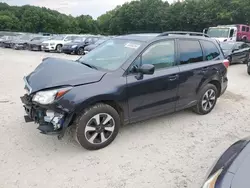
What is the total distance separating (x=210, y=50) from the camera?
4926 millimetres

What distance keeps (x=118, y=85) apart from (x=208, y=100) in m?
2.36

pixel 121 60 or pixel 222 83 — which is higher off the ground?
pixel 121 60

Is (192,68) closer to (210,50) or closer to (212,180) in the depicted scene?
(210,50)

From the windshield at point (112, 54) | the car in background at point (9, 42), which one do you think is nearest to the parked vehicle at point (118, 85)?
the windshield at point (112, 54)

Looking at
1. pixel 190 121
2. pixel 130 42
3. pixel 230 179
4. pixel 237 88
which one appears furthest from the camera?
pixel 237 88

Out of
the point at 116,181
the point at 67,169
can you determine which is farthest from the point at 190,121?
the point at 67,169

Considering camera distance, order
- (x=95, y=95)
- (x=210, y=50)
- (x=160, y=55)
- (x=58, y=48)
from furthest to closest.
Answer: (x=58, y=48) < (x=210, y=50) < (x=160, y=55) < (x=95, y=95)

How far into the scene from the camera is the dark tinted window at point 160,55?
3.89m

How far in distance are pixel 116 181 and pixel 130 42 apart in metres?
2.30

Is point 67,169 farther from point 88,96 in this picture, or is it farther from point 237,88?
A: point 237,88

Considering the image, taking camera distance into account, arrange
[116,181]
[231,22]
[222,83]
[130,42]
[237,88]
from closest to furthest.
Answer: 1. [116,181]
2. [130,42]
3. [222,83]
4. [237,88]
5. [231,22]

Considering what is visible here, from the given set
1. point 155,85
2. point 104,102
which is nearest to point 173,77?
point 155,85

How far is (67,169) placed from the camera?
310cm

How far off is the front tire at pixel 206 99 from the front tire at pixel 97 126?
201 centimetres
